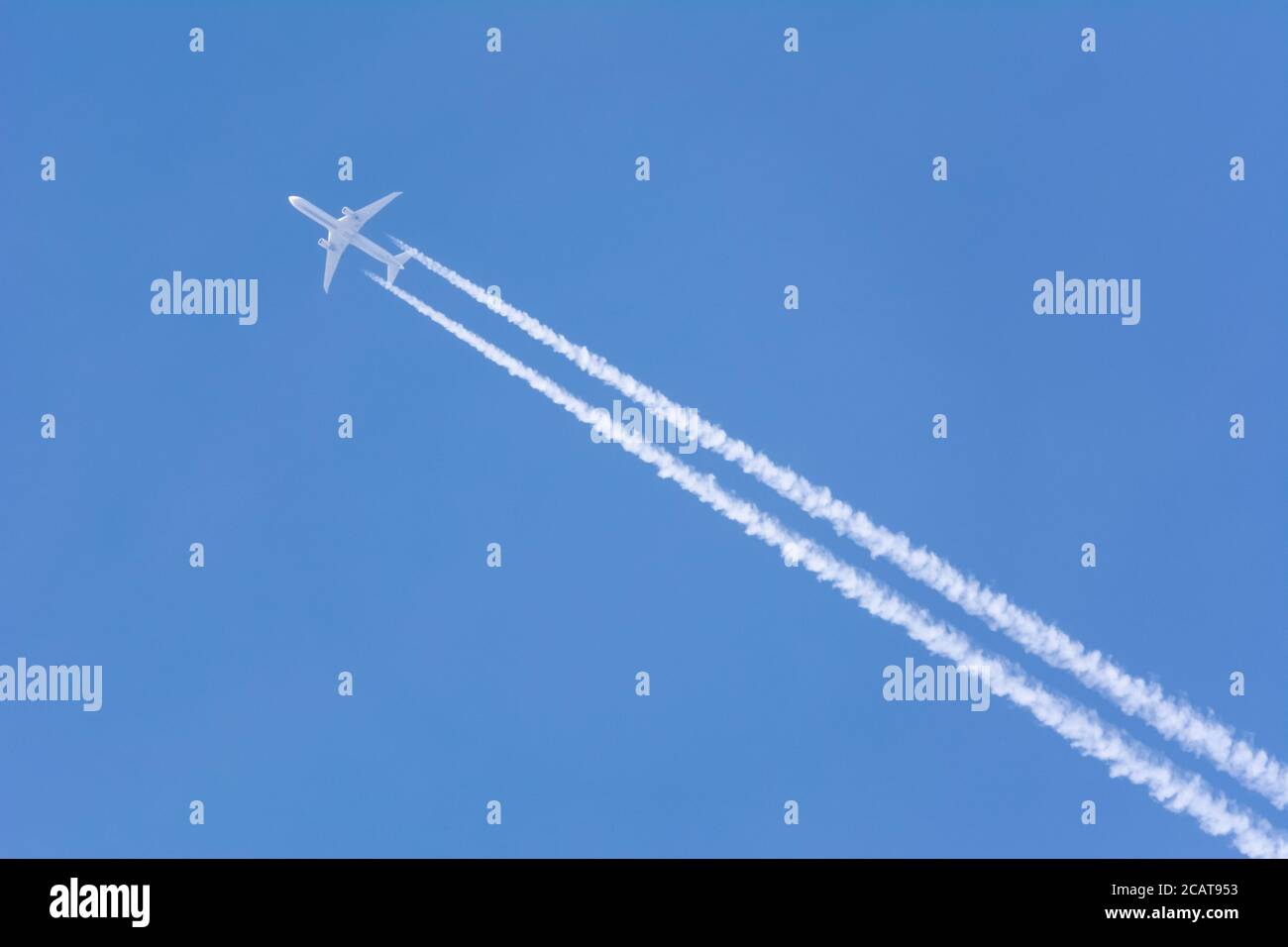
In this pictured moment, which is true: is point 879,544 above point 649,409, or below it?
below

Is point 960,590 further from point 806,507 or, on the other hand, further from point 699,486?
point 699,486

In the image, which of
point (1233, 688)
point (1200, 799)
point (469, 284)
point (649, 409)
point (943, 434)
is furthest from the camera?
point (469, 284)

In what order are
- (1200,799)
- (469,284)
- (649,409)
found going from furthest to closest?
(469,284), (649,409), (1200,799)
